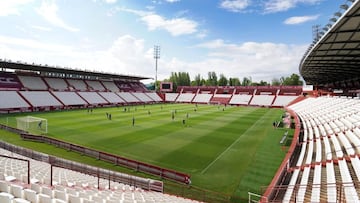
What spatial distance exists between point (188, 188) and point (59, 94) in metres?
47.9

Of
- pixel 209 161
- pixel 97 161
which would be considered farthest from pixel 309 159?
pixel 97 161

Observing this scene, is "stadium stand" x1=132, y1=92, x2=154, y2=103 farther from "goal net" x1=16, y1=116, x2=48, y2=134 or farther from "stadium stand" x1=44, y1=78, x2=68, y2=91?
"goal net" x1=16, y1=116, x2=48, y2=134

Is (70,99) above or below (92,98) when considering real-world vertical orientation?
below

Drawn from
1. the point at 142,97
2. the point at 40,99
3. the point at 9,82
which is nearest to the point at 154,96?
the point at 142,97

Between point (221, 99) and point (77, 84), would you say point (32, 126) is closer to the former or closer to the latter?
point (77, 84)

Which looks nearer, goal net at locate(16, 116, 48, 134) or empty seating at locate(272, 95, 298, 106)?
goal net at locate(16, 116, 48, 134)

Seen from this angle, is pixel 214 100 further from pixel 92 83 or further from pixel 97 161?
pixel 97 161

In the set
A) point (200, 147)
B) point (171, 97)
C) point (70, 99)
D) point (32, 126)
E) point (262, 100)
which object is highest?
point (171, 97)

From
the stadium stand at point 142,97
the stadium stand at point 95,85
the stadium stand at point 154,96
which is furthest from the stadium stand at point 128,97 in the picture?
the stadium stand at point 154,96

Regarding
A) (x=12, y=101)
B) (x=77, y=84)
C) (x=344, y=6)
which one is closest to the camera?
(x=344, y=6)

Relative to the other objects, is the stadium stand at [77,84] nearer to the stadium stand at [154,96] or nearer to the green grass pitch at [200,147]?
the stadium stand at [154,96]

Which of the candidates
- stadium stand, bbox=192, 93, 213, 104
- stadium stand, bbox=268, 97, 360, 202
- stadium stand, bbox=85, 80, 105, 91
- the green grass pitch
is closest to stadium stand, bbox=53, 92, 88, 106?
stadium stand, bbox=85, 80, 105, 91

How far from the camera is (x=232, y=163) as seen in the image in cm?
1703

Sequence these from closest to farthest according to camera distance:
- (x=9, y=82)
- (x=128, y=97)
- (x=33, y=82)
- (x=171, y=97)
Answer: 1. (x=9, y=82)
2. (x=33, y=82)
3. (x=128, y=97)
4. (x=171, y=97)
